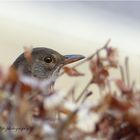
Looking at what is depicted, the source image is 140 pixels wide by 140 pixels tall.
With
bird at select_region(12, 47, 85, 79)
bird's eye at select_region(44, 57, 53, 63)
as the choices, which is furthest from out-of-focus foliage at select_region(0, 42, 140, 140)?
bird's eye at select_region(44, 57, 53, 63)

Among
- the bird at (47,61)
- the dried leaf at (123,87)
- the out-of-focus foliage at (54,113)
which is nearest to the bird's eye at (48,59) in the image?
the bird at (47,61)

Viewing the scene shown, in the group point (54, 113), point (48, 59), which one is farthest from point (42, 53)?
point (54, 113)

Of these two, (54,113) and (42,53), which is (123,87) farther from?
(42,53)

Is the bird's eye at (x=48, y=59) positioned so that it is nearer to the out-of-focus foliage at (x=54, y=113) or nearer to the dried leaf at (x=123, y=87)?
the dried leaf at (x=123, y=87)

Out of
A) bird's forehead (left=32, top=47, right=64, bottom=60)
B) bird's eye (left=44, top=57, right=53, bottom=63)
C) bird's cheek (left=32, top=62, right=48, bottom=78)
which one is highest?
bird's forehead (left=32, top=47, right=64, bottom=60)

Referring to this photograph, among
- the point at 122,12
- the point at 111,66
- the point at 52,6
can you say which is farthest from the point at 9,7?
the point at 111,66

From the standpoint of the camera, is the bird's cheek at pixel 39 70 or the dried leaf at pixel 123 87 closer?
the dried leaf at pixel 123 87

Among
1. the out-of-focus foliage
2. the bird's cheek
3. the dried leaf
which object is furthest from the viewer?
the bird's cheek

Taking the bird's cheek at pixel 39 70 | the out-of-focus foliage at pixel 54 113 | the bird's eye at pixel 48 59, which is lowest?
the bird's cheek at pixel 39 70

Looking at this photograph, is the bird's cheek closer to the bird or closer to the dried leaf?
the bird

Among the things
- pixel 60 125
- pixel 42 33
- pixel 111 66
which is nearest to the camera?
pixel 60 125

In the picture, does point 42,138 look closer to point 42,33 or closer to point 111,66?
point 111,66
